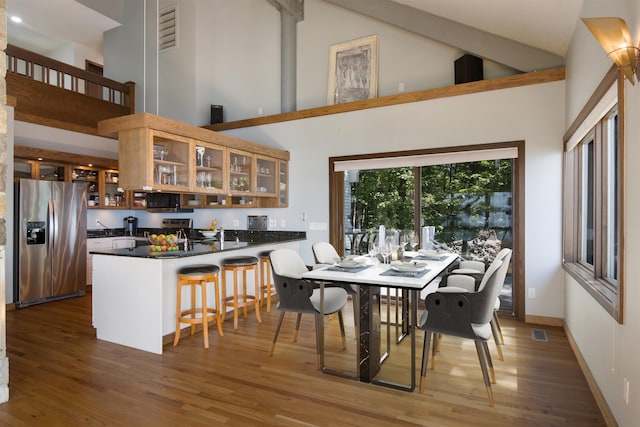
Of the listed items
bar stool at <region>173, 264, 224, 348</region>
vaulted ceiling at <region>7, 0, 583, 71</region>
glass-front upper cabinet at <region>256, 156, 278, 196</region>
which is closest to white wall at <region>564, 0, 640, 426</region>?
vaulted ceiling at <region>7, 0, 583, 71</region>

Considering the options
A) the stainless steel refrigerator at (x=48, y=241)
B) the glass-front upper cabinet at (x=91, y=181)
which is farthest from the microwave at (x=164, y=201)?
the stainless steel refrigerator at (x=48, y=241)

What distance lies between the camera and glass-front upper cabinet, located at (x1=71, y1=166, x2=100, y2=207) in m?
6.00

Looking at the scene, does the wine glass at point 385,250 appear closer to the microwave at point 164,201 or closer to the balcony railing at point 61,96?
the microwave at point 164,201

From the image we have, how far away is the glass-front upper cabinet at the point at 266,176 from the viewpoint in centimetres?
520

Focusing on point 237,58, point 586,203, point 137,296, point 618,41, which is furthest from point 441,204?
point 237,58

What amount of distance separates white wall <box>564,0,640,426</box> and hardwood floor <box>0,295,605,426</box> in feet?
0.83

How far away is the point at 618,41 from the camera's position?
65.6 inches

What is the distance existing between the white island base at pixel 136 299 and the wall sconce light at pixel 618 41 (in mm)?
3311

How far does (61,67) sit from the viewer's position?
5.64m

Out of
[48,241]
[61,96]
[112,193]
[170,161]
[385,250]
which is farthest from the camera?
[112,193]

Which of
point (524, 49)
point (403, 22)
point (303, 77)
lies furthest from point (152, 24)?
point (524, 49)

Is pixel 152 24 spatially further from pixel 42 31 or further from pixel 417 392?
pixel 417 392

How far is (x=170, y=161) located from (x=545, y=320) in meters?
4.30

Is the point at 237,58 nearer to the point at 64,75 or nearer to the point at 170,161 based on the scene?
the point at 64,75
